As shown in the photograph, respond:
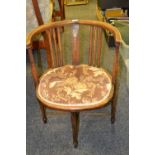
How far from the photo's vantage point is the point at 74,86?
54.3 inches

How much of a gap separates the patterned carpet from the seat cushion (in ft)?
1.31

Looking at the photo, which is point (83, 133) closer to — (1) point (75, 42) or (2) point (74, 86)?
(2) point (74, 86)

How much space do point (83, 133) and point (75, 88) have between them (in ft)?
1.44

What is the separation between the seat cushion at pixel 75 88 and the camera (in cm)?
129

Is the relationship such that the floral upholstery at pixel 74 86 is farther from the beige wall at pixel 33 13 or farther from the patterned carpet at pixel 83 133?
the beige wall at pixel 33 13

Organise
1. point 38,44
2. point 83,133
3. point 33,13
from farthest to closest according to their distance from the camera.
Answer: point 38,44 → point 33,13 → point 83,133

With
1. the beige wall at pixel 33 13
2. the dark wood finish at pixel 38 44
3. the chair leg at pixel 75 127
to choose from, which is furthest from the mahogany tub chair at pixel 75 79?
the dark wood finish at pixel 38 44

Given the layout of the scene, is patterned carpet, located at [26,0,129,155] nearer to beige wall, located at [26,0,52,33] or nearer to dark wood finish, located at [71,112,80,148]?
dark wood finish, located at [71,112,80,148]

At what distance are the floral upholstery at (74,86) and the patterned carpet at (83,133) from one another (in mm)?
408

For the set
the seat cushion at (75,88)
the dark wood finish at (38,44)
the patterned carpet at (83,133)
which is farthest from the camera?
the dark wood finish at (38,44)

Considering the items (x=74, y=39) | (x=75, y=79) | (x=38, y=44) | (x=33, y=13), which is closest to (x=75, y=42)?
(x=74, y=39)
